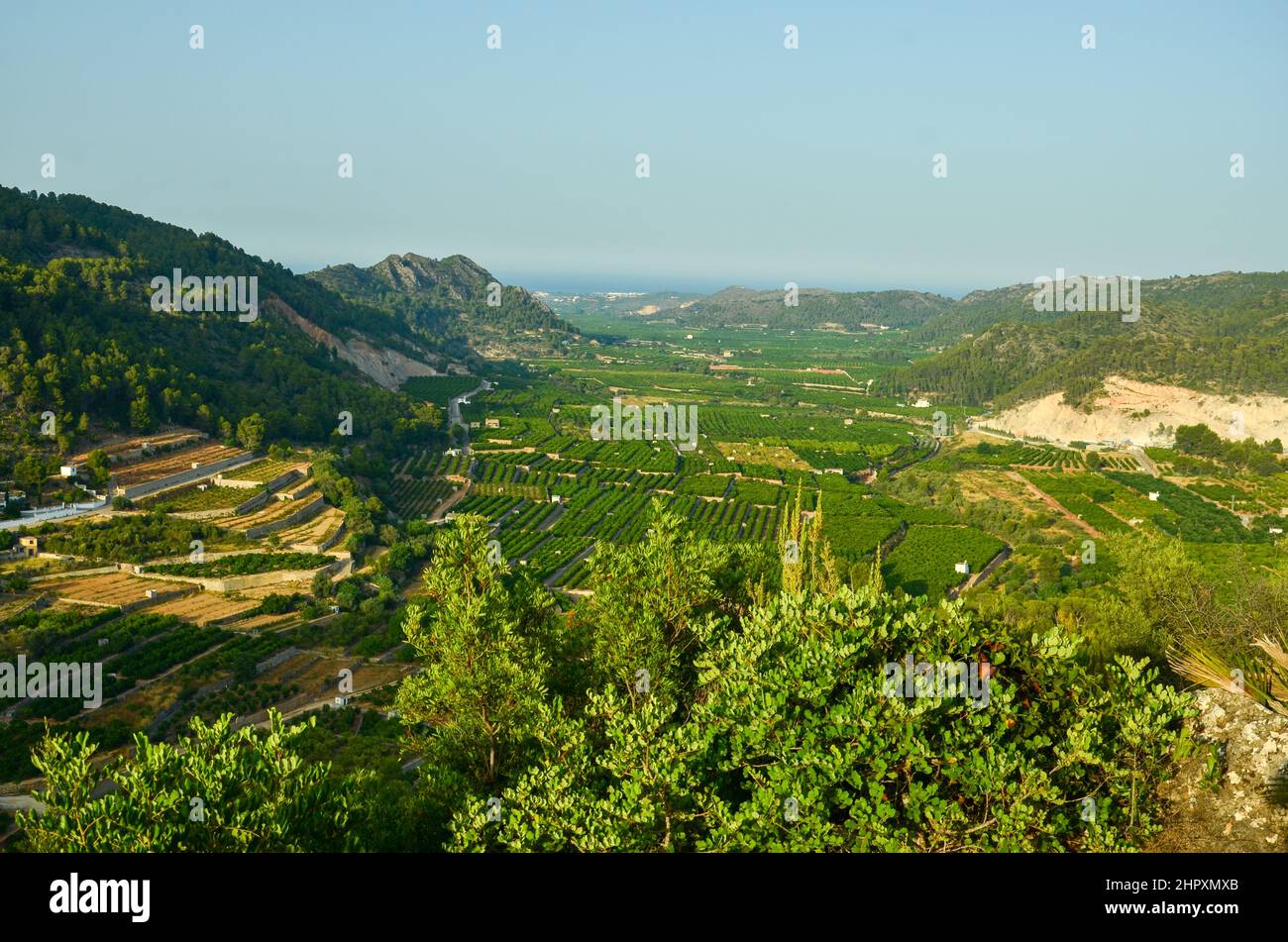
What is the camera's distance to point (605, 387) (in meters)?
107

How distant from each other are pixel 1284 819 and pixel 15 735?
23805mm

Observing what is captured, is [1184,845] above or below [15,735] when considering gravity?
above

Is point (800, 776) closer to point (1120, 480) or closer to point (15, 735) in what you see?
point (15, 735)

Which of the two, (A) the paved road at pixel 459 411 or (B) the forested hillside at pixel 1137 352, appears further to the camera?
(B) the forested hillside at pixel 1137 352
